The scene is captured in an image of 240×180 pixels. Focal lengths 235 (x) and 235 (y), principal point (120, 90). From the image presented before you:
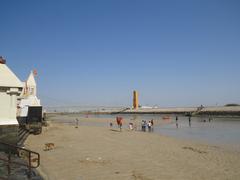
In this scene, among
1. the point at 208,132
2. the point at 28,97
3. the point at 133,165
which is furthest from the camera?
the point at 28,97

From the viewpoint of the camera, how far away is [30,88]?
33.5 metres

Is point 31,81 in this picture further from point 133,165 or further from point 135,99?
point 135,99

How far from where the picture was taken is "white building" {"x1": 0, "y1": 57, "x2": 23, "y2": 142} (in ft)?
34.2

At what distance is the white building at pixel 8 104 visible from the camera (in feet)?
34.2

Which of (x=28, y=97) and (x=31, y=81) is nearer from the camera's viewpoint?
(x=28, y=97)

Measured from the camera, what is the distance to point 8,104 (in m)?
Answer: 10.8

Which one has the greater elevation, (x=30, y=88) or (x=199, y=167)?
(x=30, y=88)

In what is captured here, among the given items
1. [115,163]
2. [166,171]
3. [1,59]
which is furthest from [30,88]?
[166,171]

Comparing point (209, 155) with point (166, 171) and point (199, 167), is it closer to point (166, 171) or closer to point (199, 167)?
point (199, 167)

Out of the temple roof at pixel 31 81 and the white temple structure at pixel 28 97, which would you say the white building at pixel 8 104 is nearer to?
the white temple structure at pixel 28 97

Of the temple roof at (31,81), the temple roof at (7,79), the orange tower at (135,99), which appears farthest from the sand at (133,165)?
the orange tower at (135,99)

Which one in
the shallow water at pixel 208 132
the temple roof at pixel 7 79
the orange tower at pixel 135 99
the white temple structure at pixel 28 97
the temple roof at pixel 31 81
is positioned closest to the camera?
the temple roof at pixel 7 79

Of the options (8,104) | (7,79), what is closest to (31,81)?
(7,79)

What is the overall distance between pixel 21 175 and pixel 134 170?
4.13 meters
